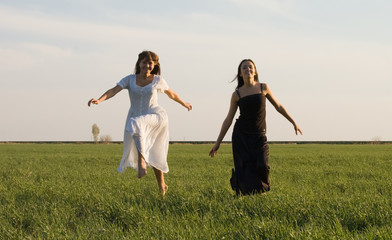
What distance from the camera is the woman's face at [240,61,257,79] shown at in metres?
6.44

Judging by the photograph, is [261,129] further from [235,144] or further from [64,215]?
[64,215]

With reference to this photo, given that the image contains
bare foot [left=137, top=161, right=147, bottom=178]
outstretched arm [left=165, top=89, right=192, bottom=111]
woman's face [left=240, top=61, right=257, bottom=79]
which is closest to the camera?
bare foot [left=137, top=161, right=147, bottom=178]

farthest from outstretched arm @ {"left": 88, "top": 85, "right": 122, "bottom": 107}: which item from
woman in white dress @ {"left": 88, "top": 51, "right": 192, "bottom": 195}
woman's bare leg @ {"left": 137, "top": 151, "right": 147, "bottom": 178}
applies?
woman's bare leg @ {"left": 137, "top": 151, "right": 147, "bottom": 178}

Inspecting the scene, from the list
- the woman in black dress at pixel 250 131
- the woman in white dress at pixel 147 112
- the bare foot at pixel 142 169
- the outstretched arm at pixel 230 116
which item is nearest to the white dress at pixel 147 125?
the woman in white dress at pixel 147 112

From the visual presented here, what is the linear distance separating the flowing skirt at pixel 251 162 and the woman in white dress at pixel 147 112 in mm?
1053

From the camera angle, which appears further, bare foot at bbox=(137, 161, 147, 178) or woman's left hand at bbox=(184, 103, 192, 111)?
woman's left hand at bbox=(184, 103, 192, 111)

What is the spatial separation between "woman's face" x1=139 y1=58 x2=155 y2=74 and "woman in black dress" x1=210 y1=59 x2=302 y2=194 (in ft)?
4.16

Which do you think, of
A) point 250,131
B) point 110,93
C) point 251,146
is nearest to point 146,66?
point 110,93

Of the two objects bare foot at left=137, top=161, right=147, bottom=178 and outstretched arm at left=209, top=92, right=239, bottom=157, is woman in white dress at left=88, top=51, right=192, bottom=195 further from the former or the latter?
outstretched arm at left=209, top=92, right=239, bottom=157

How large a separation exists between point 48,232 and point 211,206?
2124 millimetres

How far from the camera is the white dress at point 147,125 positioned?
650cm

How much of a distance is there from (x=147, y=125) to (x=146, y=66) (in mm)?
866

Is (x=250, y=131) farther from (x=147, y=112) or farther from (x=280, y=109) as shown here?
(x=147, y=112)

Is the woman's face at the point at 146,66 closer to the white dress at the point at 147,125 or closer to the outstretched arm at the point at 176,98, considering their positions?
the white dress at the point at 147,125
